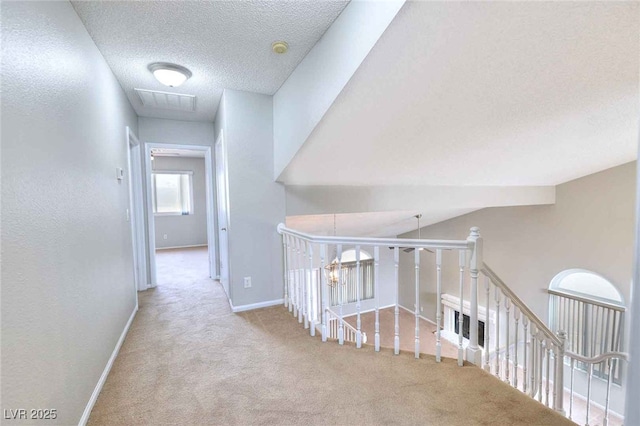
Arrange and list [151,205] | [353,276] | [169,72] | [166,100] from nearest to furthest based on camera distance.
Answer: [169,72] < [166,100] < [151,205] < [353,276]

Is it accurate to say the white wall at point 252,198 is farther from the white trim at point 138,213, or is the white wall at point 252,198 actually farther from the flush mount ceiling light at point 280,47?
the white trim at point 138,213

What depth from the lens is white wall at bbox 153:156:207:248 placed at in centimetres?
707

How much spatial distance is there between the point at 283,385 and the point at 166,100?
3.04 metres

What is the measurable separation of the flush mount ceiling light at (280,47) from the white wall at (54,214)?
1.18 metres

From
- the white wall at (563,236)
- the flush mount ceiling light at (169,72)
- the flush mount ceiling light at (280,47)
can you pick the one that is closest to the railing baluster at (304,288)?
the flush mount ceiling light at (280,47)

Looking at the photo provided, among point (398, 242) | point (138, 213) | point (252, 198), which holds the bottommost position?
point (398, 242)

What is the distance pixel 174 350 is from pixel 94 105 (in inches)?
74.3

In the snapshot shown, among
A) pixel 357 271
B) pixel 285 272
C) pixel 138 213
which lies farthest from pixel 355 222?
pixel 138 213

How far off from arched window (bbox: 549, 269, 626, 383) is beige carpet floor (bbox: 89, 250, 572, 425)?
3.50m

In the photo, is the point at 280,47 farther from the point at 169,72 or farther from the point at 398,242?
the point at 398,242

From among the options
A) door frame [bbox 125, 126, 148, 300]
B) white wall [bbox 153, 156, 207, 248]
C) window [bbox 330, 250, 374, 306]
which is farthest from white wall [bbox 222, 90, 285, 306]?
white wall [bbox 153, 156, 207, 248]

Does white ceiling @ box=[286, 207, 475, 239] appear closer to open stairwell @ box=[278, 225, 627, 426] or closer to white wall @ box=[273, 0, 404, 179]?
open stairwell @ box=[278, 225, 627, 426]

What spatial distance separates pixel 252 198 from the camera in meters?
3.03

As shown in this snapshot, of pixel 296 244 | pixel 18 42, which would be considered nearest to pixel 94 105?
pixel 18 42
